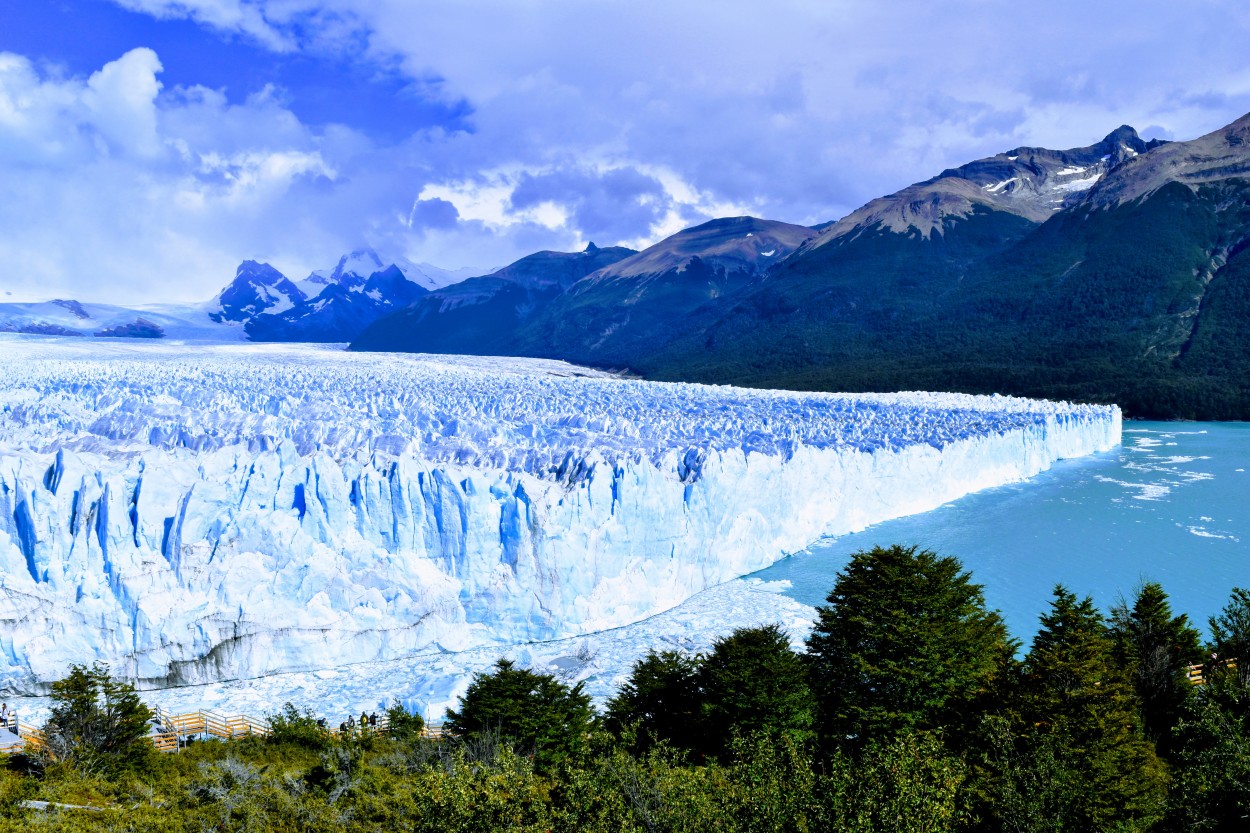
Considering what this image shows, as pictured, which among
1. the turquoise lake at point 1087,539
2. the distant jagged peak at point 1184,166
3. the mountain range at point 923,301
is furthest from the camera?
the distant jagged peak at point 1184,166

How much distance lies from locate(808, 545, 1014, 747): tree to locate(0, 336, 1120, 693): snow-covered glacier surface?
6.86m

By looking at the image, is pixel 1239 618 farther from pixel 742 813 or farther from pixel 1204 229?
pixel 1204 229

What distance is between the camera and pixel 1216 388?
59188 mm

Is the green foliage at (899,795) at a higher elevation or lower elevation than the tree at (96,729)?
higher

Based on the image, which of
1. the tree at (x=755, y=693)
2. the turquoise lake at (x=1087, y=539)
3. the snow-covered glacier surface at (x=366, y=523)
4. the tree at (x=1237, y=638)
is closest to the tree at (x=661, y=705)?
the tree at (x=755, y=693)

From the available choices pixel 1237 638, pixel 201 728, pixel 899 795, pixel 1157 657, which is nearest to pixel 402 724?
pixel 201 728

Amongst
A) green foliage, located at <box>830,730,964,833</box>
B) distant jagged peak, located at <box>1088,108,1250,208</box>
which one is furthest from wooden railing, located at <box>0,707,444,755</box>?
distant jagged peak, located at <box>1088,108,1250,208</box>

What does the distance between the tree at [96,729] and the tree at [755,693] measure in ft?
23.2

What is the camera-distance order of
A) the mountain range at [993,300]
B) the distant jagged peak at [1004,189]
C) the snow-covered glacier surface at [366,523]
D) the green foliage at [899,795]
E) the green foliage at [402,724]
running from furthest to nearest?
the distant jagged peak at [1004,189] < the mountain range at [993,300] < the snow-covered glacier surface at [366,523] < the green foliage at [402,724] < the green foliage at [899,795]

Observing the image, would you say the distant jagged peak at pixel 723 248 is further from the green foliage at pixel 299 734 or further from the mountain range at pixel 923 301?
the green foliage at pixel 299 734

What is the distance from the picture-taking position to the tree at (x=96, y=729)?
10141 millimetres

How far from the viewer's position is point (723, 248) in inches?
6250

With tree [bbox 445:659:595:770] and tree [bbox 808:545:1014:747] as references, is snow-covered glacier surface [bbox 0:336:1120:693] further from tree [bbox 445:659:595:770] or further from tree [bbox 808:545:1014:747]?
tree [bbox 808:545:1014:747]

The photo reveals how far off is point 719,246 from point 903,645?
15379 cm
